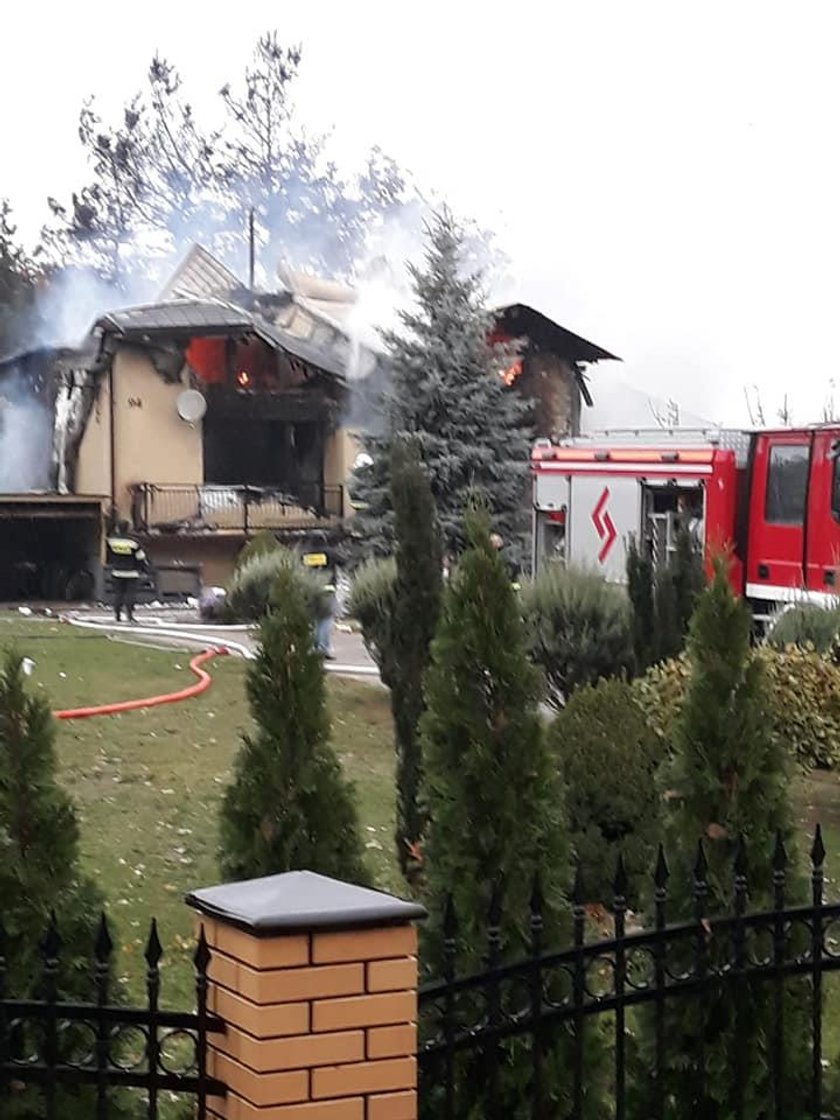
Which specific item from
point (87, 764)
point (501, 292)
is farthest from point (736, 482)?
point (501, 292)

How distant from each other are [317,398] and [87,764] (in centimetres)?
2461

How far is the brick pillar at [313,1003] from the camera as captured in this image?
12.0ft

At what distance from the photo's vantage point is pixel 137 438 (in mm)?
34312

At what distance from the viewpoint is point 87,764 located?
36.6 ft

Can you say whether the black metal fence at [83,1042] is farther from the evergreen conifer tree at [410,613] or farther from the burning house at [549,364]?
the burning house at [549,364]

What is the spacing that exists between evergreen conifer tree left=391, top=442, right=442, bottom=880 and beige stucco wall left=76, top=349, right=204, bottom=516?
26056 mm

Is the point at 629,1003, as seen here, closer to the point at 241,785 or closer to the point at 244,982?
the point at 244,982

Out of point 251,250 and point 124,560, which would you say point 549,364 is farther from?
point 251,250

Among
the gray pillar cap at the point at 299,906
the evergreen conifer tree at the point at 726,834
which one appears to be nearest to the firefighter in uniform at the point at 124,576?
the evergreen conifer tree at the point at 726,834

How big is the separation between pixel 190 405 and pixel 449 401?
8621 millimetres

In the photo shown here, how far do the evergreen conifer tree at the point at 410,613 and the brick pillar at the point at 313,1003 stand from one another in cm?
428

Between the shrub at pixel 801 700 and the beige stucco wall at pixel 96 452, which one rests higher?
the beige stucco wall at pixel 96 452

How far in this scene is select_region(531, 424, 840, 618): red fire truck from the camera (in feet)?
54.7

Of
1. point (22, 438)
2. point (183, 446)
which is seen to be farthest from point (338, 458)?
point (22, 438)
